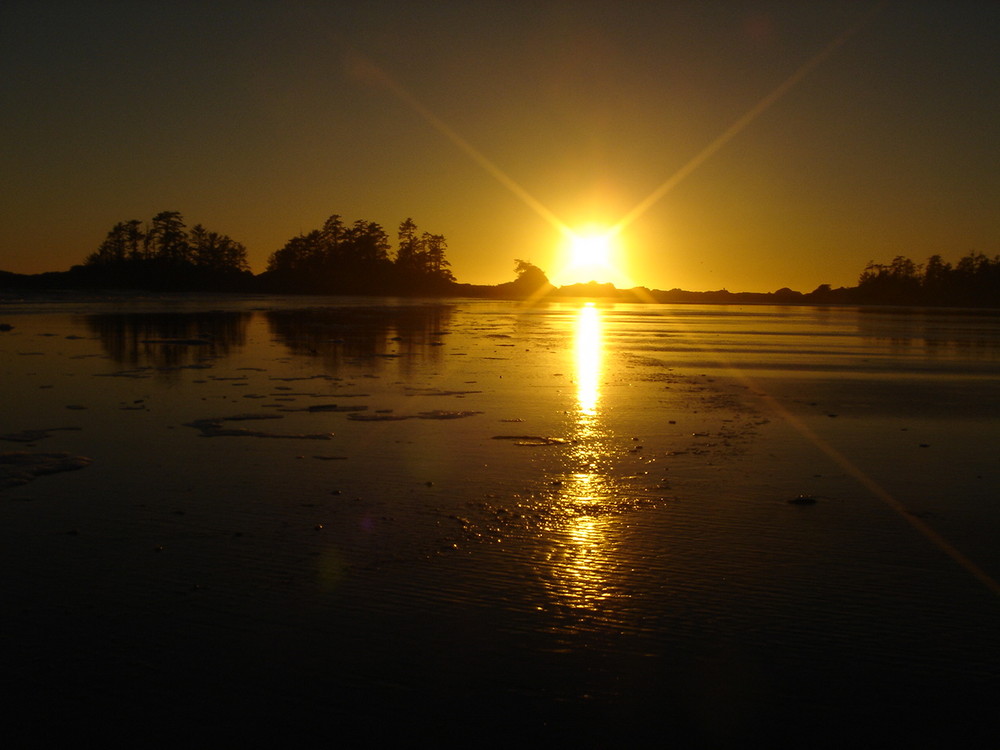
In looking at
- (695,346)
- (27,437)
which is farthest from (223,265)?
(27,437)

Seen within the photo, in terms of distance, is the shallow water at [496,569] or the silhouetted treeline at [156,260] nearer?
the shallow water at [496,569]

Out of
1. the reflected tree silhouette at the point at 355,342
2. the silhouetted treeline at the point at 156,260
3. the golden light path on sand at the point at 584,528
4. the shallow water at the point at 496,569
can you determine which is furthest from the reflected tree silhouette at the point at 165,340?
the silhouetted treeline at the point at 156,260

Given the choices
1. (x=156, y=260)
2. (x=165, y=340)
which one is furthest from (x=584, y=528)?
(x=156, y=260)

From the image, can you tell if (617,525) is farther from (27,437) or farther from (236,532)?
(27,437)

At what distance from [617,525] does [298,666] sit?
3.46 m

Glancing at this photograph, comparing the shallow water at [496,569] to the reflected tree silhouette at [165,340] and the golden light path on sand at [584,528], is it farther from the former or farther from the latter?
the reflected tree silhouette at [165,340]

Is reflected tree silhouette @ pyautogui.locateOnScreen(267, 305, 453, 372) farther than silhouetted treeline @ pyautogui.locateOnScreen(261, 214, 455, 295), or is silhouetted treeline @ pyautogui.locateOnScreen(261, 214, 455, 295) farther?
silhouetted treeline @ pyautogui.locateOnScreen(261, 214, 455, 295)

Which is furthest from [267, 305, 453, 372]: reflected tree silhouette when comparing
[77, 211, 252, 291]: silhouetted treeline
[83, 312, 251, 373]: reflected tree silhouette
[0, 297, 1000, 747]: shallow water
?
[77, 211, 252, 291]: silhouetted treeline

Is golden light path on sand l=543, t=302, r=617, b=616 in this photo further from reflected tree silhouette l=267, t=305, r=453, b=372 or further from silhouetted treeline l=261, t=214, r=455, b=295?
silhouetted treeline l=261, t=214, r=455, b=295

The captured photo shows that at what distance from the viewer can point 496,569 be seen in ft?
19.3

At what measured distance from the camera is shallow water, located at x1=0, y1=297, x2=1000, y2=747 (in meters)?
4.06

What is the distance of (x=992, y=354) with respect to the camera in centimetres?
2850

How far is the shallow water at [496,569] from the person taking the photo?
406 centimetres

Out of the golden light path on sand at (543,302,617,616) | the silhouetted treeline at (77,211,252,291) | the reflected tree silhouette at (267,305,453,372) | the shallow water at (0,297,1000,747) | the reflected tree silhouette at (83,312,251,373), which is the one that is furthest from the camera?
the silhouetted treeline at (77,211,252,291)
